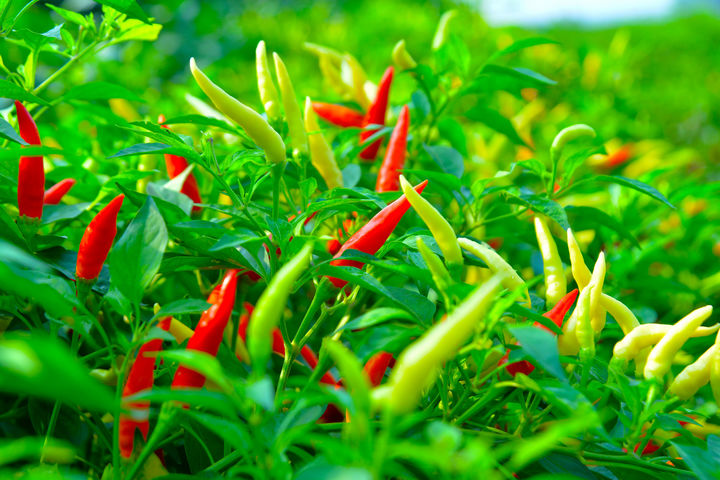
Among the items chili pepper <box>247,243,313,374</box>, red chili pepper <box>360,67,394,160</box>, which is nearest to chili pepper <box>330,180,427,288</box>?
chili pepper <box>247,243,313,374</box>

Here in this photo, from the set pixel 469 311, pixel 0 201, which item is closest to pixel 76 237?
pixel 0 201

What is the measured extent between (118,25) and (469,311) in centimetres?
90

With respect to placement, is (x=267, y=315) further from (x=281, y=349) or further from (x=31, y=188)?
(x=31, y=188)

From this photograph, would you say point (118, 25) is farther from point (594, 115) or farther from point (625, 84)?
point (625, 84)

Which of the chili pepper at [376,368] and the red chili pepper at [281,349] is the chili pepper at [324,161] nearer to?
the red chili pepper at [281,349]

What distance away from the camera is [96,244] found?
0.87 metres

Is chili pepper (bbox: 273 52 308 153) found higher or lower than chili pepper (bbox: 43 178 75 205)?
higher

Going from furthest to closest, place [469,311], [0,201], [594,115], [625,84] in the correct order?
[625,84] < [594,115] < [0,201] < [469,311]

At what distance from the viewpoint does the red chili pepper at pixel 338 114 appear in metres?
1.43

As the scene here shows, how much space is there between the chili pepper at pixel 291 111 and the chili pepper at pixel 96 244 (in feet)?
1.08

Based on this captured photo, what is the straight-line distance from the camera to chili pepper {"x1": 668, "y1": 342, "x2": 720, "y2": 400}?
0.81m

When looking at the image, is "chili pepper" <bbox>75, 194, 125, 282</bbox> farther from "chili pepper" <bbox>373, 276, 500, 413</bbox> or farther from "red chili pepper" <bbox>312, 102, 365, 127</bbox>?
"red chili pepper" <bbox>312, 102, 365, 127</bbox>

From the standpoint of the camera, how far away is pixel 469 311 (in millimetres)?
554

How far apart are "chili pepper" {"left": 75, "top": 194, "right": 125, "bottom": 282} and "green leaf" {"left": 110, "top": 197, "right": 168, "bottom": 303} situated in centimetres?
10
